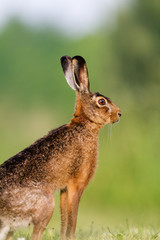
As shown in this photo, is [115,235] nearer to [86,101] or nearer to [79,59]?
[86,101]

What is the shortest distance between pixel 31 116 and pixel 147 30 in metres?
6.90

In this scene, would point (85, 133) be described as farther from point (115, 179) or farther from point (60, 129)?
point (115, 179)

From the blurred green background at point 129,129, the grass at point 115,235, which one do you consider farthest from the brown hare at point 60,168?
the blurred green background at point 129,129

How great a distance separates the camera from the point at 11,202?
7.45m

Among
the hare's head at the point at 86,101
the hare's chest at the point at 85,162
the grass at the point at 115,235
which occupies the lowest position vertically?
the grass at the point at 115,235

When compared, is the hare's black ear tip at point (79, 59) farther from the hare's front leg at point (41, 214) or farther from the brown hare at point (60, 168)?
the hare's front leg at point (41, 214)

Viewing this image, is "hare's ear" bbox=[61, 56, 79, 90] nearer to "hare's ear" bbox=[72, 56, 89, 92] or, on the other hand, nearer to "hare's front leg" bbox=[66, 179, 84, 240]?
"hare's ear" bbox=[72, 56, 89, 92]

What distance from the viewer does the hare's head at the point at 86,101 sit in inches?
341

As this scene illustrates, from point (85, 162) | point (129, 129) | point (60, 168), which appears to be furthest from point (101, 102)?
point (129, 129)

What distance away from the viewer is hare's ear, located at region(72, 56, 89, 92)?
8555 millimetres

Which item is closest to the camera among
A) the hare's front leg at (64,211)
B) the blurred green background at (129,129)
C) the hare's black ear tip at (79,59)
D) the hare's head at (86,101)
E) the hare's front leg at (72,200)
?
the hare's front leg at (72,200)

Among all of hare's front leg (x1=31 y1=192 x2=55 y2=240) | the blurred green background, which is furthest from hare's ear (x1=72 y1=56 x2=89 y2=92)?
the blurred green background

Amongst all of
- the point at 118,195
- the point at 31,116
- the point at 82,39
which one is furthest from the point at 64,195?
the point at 82,39

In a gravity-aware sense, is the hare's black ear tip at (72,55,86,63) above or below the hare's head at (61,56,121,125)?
above
